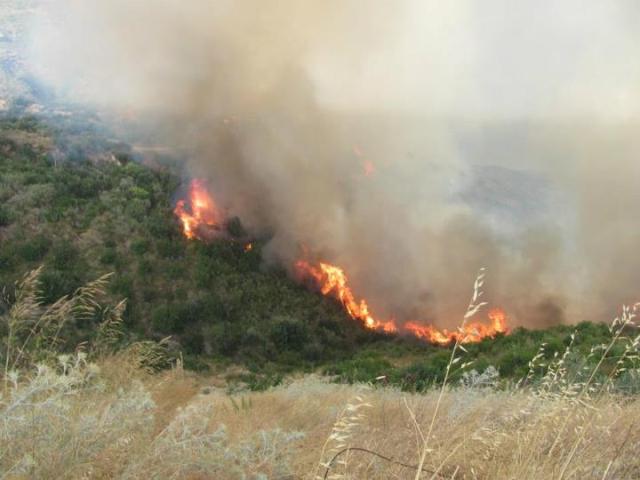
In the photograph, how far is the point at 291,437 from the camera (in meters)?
2.87

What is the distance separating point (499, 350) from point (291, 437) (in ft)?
51.8

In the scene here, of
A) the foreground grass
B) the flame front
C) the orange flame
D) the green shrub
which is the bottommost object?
the flame front

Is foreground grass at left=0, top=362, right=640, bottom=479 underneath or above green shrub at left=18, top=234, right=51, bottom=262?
above

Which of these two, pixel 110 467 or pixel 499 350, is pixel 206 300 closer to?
pixel 499 350

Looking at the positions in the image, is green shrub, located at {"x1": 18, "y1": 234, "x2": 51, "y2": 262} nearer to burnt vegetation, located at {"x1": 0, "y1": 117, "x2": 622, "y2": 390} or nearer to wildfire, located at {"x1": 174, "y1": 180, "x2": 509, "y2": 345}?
burnt vegetation, located at {"x1": 0, "y1": 117, "x2": 622, "y2": 390}

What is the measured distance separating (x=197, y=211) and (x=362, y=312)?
11.5 m

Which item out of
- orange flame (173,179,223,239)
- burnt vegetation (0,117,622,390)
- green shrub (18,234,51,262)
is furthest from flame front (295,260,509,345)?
green shrub (18,234,51,262)

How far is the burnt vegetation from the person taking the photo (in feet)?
69.6

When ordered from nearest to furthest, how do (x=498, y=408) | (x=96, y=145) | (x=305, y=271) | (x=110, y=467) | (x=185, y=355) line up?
(x=110, y=467) < (x=498, y=408) < (x=185, y=355) < (x=305, y=271) < (x=96, y=145)

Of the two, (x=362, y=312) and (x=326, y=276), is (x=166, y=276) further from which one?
(x=362, y=312)

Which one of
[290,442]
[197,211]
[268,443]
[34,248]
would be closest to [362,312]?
[197,211]

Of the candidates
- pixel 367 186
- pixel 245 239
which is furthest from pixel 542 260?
pixel 245 239

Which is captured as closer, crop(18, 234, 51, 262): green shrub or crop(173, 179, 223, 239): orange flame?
crop(18, 234, 51, 262): green shrub

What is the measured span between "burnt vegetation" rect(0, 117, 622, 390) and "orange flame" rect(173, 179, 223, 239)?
28.0 inches
